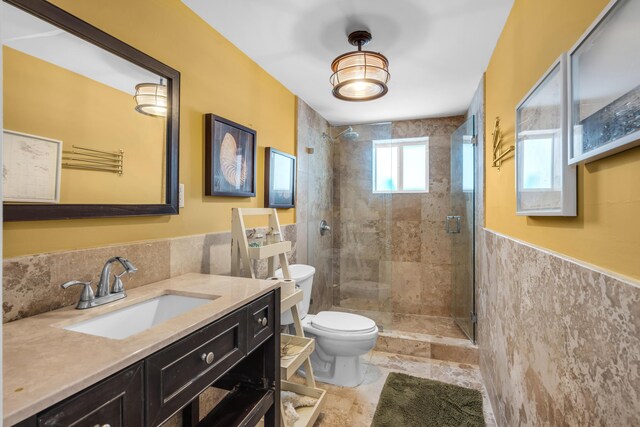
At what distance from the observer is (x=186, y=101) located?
161cm

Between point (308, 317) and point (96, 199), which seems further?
point (308, 317)

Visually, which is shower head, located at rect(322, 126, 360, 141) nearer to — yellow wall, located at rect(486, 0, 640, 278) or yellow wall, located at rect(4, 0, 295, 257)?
yellow wall, located at rect(4, 0, 295, 257)

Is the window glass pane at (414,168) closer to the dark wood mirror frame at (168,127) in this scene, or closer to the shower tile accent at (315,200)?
the shower tile accent at (315,200)

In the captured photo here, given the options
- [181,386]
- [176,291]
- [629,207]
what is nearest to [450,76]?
[629,207]

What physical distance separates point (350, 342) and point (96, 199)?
67.7 inches

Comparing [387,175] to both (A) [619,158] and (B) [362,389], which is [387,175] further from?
(A) [619,158]

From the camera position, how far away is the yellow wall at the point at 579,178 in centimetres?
74

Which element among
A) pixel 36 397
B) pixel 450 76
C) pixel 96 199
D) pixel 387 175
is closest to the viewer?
pixel 36 397

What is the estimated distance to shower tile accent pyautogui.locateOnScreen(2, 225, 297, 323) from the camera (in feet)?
3.17

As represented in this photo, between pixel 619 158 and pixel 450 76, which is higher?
pixel 450 76

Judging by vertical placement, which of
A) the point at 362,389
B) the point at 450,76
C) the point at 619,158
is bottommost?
the point at 362,389

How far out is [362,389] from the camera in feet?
7.34

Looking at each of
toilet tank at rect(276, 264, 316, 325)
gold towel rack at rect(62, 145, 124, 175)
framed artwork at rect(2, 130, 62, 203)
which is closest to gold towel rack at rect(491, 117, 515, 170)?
toilet tank at rect(276, 264, 316, 325)

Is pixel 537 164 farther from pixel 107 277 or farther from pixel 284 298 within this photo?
pixel 107 277
